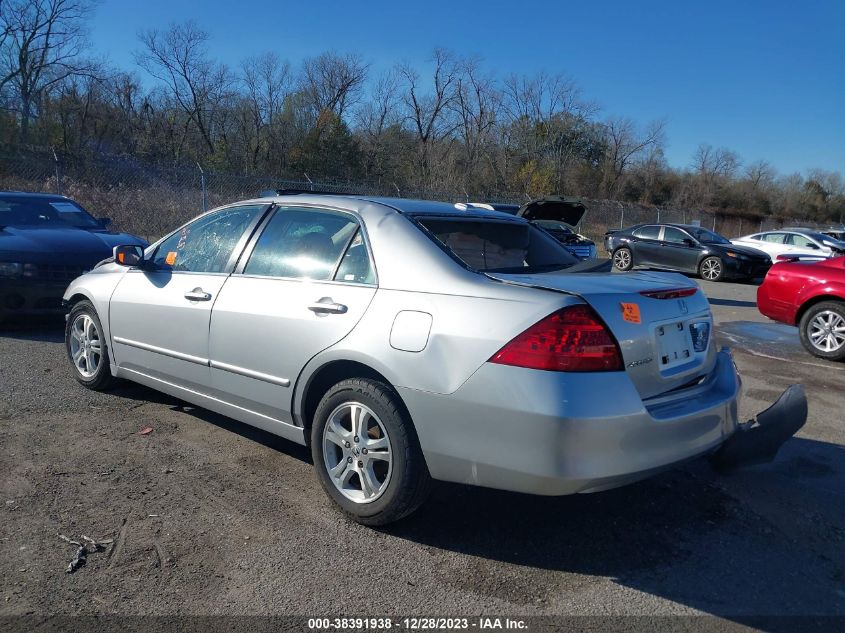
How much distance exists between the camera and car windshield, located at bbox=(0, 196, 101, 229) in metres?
8.08

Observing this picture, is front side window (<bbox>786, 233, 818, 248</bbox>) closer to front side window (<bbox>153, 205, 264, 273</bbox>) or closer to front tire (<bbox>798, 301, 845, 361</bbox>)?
front tire (<bbox>798, 301, 845, 361</bbox>)

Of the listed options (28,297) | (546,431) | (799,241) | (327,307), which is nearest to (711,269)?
(799,241)

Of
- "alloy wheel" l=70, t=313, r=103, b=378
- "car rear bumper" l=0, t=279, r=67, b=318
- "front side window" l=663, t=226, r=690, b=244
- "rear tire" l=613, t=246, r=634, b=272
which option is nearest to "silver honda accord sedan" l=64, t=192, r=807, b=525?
"alloy wheel" l=70, t=313, r=103, b=378

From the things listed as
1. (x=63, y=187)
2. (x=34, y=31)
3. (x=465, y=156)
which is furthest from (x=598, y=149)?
(x=63, y=187)

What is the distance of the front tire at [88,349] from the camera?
203 inches

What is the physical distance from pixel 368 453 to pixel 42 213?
23.3 ft

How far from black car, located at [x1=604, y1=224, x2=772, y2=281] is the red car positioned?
27.2 ft

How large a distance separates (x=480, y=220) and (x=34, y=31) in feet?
119

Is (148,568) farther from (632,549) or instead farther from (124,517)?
(632,549)

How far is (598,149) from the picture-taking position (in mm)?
53562

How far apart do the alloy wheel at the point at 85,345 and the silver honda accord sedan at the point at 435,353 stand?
871mm

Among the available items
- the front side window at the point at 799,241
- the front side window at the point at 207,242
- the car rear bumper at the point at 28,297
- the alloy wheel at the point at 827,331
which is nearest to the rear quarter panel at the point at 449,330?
the front side window at the point at 207,242

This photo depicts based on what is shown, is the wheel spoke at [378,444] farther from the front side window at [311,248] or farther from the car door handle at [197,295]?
the car door handle at [197,295]

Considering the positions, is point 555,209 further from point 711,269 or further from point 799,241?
point 799,241
